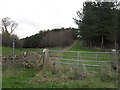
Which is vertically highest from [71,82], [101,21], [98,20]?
[98,20]

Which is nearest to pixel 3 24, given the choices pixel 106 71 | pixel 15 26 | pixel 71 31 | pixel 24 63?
pixel 15 26

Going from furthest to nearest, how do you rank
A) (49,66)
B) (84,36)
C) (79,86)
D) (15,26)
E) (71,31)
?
(15,26) → (71,31) → (84,36) → (49,66) → (79,86)

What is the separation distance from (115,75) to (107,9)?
78.2 feet

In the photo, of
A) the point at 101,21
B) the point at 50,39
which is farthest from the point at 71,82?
the point at 50,39

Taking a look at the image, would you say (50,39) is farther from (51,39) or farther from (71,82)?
(71,82)

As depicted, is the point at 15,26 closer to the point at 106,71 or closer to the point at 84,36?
the point at 84,36

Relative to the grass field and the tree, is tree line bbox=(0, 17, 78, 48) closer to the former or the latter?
the tree

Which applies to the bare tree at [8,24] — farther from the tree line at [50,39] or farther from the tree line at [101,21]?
the tree line at [101,21]

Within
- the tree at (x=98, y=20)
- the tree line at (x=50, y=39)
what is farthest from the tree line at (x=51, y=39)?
the tree at (x=98, y=20)

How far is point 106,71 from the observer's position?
671 centimetres

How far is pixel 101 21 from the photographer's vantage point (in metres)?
28.8

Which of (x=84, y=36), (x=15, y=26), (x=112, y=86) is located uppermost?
(x=15, y=26)

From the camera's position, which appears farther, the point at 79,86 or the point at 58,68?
the point at 58,68

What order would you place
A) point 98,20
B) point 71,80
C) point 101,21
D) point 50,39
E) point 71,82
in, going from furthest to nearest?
point 50,39 < point 101,21 < point 98,20 < point 71,80 < point 71,82
